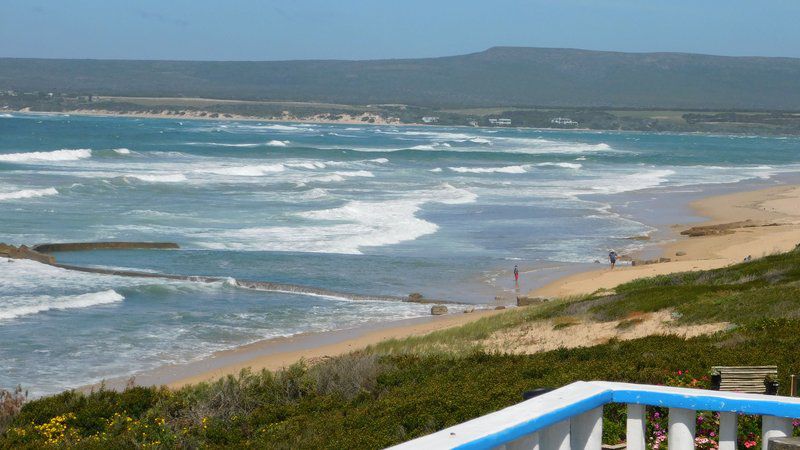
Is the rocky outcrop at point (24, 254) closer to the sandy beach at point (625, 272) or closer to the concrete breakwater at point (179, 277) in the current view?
the concrete breakwater at point (179, 277)

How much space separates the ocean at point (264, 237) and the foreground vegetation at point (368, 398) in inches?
256

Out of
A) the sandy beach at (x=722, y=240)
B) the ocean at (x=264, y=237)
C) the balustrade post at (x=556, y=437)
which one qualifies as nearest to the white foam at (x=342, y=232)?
the ocean at (x=264, y=237)

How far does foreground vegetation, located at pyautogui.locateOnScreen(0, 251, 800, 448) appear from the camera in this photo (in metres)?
8.52

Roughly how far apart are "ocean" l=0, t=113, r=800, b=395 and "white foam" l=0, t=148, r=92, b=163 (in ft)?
0.80

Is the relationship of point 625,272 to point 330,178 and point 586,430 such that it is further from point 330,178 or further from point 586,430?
point 330,178

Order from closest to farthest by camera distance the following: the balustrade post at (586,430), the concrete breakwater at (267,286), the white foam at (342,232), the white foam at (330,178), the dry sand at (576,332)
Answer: the balustrade post at (586,430) < the dry sand at (576,332) < the concrete breakwater at (267,286) < the white foam at (342,232) < the white foam at (330,178)

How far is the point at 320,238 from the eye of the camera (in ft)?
125

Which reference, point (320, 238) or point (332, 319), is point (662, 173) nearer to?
point (320, 238)

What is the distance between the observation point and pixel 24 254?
30.9 metres

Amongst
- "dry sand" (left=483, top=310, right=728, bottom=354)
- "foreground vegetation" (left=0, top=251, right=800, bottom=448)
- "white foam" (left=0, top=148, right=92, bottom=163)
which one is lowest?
"white foam" (left=0, top=148, right=92, bottom=163)

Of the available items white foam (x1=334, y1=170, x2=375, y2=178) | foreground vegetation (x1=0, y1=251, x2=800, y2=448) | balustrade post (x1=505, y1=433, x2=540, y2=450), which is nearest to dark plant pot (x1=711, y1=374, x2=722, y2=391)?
foreground vegetation (x1=0, y1=251, x2=800, y2=448)

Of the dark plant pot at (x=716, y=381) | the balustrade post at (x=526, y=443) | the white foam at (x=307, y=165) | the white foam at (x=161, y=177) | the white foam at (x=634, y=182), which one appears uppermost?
the balustrade post at (x=526, y=443)

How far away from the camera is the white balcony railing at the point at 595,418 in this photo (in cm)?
377

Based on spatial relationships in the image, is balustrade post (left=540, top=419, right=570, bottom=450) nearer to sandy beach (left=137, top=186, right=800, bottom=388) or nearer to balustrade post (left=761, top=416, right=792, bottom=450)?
balustrade post (left=761, top=416, right=792, bottom=450)
